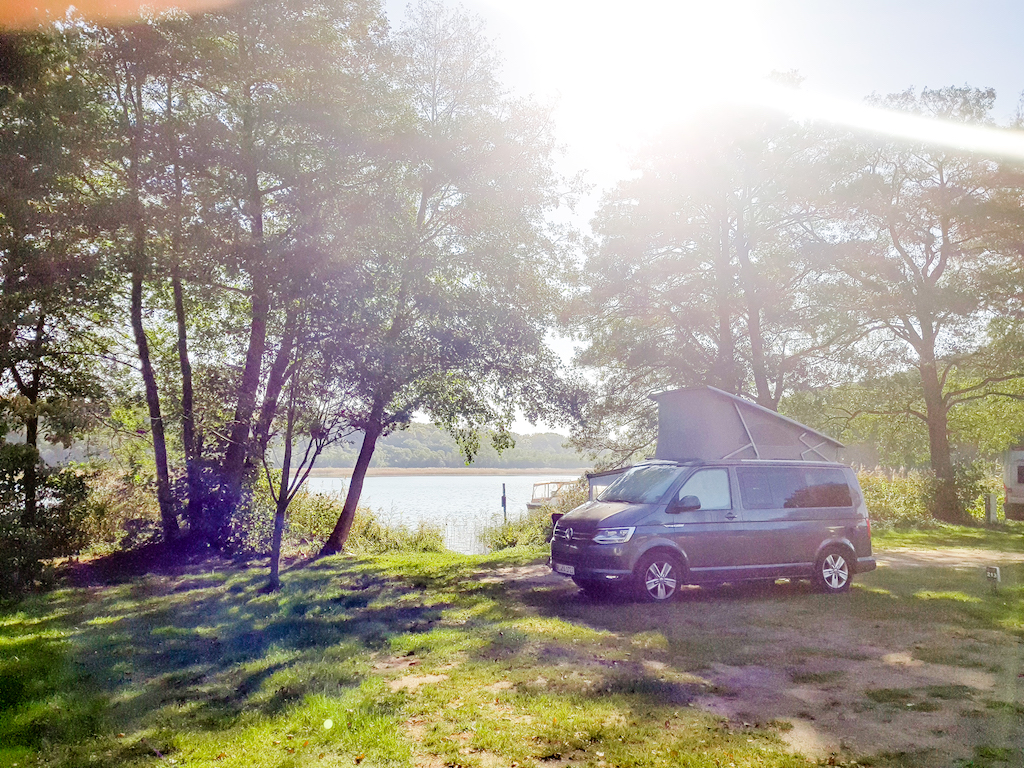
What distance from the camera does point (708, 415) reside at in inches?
482

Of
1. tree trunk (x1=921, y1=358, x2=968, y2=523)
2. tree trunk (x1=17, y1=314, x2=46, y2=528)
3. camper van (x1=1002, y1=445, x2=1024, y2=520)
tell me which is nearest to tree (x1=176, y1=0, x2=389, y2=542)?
tree trunk (x1=17, y1=314, x2=46, y2=528)

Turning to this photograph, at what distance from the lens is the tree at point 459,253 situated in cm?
1340

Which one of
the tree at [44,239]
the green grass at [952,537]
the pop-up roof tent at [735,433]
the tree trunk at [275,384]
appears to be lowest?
the green grass at [952,537]

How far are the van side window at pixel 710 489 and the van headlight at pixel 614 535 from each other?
0.96m

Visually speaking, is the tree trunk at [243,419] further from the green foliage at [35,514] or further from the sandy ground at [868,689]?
the sandy ground at [868,689]

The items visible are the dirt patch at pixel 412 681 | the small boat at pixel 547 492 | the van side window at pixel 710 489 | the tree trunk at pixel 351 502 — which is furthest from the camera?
the small boat at pixel 547 492

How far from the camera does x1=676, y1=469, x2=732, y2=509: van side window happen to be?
31.7 feet

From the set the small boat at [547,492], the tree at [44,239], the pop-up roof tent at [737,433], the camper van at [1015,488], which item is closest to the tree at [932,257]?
the camper van at [1015,488]

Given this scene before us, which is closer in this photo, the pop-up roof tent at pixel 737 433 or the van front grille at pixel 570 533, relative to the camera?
the van front grille at pixel 570 533

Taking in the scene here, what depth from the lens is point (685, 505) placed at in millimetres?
9461

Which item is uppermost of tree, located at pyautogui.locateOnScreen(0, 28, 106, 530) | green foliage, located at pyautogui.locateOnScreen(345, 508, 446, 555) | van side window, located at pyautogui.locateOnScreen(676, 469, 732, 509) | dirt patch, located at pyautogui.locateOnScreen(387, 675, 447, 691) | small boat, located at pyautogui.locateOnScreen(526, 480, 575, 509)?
tree, located at pyautogui.locateOnScreen(0, 28, 106, 530)

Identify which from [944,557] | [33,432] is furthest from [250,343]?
[944,557]

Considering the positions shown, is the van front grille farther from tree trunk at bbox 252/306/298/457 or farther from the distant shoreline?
the distant shoreline

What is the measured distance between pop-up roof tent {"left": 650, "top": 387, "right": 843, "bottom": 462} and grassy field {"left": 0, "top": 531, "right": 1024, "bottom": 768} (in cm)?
242
